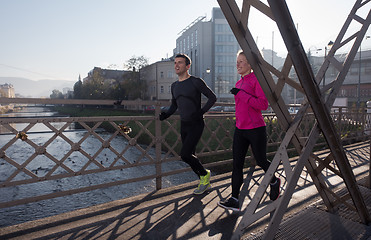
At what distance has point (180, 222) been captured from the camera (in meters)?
2.72

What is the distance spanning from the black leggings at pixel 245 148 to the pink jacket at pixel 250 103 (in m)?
0.07

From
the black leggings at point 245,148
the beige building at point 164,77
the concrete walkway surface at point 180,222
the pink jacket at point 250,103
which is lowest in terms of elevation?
the concrete walkway surface at point 180,222

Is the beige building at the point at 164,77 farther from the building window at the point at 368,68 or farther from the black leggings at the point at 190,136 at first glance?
the black leggings at the point at 190,136

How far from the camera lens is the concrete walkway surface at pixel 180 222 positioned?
2.45 metres

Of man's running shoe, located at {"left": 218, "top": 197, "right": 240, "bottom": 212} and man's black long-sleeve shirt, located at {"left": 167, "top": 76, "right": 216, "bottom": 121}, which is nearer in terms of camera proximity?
man's running shoe, located at {"left": 218, "top": 197, "right": 240, "bottom": 212}

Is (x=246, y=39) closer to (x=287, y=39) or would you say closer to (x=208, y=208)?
(x=287, y=39)

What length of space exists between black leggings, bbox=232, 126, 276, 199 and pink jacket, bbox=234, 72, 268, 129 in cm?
7

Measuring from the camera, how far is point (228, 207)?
3008mm

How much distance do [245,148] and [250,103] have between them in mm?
616

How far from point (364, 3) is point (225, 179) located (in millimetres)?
3180

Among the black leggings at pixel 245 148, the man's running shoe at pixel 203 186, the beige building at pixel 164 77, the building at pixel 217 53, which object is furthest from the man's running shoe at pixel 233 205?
the building at pixel 217 53

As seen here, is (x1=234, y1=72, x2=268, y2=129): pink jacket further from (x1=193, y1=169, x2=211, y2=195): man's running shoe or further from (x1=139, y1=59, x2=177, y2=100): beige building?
(x1=139, y1=59, x2=177, y2=100): beige building

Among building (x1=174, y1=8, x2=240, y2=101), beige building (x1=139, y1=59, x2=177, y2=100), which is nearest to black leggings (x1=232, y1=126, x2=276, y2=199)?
beige building (x1=139, y1=59, x2=177, y2=100)

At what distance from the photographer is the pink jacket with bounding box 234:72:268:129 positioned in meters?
2.65
